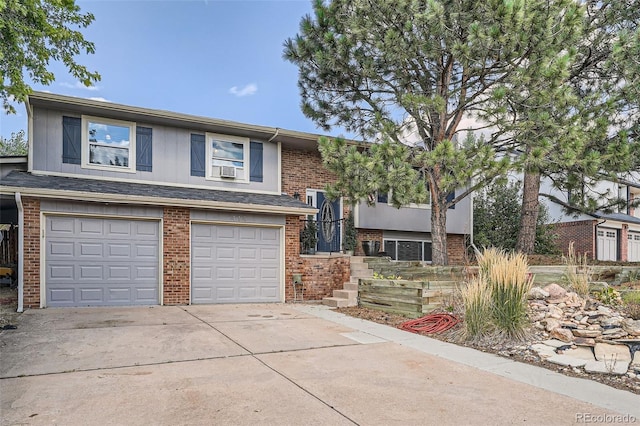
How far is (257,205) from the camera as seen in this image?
1120 cm

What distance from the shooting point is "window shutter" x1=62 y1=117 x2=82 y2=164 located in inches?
414

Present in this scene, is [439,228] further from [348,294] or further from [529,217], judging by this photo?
[529,217]

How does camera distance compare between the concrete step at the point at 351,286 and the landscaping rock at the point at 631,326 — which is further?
the concrete step at the point at 351,286

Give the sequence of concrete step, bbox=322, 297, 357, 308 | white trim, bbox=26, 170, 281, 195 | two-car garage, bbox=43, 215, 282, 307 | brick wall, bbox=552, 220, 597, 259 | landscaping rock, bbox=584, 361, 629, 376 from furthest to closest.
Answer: brick wall, bbox=552, 220, 597, 259 < concrete step, bbox=322, 297, 357, 308 < white trim, bbox=26, 170, 281, 195 < two-car garage, bbox=43, 215, 282, 307 < landscaping rock, bbox=584, 361, 629, 376

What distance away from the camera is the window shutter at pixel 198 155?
471 inches

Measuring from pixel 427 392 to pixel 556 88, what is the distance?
25.0ft

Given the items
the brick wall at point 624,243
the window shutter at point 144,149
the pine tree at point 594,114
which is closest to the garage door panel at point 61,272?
the window shutter at point 144,149

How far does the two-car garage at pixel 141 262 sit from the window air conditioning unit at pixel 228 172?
1.59 m

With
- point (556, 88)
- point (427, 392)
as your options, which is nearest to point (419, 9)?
point (556, 88)

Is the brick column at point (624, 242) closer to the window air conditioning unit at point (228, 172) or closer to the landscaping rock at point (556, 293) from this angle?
the landscaping rock at point (556, 293)

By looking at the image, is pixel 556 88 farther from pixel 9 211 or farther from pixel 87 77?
pixel 9 211

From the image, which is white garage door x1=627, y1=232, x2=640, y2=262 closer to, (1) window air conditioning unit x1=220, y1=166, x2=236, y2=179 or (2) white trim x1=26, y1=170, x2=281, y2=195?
(2) white trim x1=26, y1=170, x2=281, y2=195

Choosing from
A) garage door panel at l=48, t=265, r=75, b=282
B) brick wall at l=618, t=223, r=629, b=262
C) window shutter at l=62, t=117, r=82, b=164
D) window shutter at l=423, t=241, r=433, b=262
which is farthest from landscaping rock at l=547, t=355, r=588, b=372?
brick wall at l=618, t=223, r=629, b=262

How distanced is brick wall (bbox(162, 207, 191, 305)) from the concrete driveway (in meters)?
2.94
